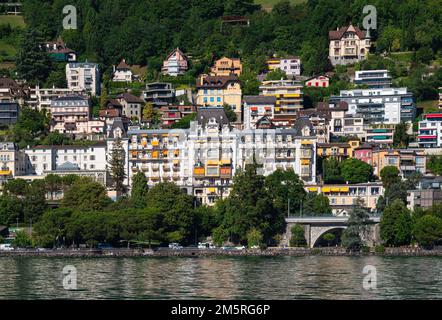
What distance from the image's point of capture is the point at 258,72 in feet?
358

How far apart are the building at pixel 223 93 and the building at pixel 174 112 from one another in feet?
4.76

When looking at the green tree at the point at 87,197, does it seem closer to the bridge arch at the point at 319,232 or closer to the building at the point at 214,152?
the building at the point at 214,152

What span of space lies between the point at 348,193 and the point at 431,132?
12.8 m

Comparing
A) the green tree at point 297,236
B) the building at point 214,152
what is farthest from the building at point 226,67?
the green tree at point 297,236

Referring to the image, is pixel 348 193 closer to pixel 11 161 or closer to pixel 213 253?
pixel 213 253

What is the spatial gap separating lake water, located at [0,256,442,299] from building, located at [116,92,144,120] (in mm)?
32949

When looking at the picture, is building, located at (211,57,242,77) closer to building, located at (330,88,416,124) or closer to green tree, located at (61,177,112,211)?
building, located at (330,88,416,124)

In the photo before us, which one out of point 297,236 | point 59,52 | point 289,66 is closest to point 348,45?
point 289,66

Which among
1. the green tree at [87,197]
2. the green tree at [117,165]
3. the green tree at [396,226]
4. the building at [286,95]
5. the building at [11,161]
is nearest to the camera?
the green tree at [396,226]

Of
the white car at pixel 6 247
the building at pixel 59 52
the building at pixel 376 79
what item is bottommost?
the white car at pixel 6 247

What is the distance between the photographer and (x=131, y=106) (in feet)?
338

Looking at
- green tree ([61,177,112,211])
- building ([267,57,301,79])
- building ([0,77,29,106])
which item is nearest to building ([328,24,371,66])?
building ([267,57,301,79])

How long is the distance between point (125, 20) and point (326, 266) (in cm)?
6084

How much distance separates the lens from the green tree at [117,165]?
86.9 metres
